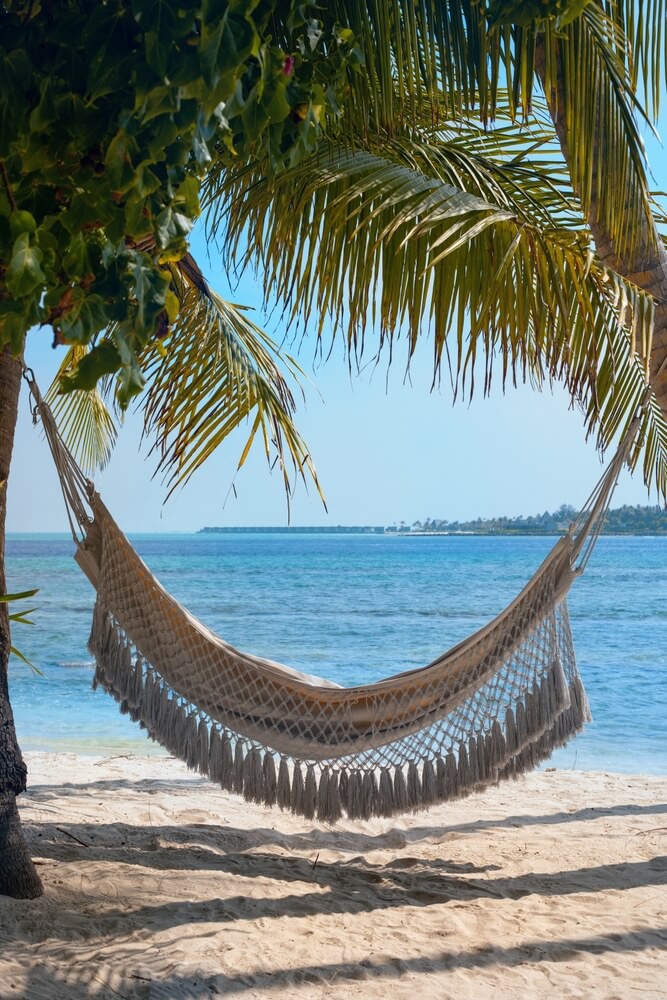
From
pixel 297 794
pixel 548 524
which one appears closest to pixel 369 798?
pixel 297 794

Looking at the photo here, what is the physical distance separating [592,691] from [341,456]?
25.1 m

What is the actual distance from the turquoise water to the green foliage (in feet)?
11.5

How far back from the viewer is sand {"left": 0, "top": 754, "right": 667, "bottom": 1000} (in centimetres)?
141

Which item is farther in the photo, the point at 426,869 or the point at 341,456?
the point at 341,456

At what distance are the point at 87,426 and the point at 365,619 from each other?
424 inches

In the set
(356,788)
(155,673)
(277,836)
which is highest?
(155,673)

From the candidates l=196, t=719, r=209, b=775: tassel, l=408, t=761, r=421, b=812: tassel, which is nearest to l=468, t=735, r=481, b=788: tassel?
l=408, t=761, r=421, b=812: tassel

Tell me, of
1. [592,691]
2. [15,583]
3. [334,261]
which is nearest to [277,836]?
[334,261]

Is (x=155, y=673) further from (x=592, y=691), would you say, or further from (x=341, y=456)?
(x=341, y=456)

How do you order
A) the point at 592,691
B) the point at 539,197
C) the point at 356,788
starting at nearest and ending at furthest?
the point at 356,788 → the point at 539,197 → the point at 592,691

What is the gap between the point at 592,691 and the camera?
762cm

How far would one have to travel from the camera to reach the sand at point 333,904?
1.41 m

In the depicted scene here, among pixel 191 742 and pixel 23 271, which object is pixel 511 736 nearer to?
pixel 191 742

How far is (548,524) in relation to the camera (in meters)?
30.2
